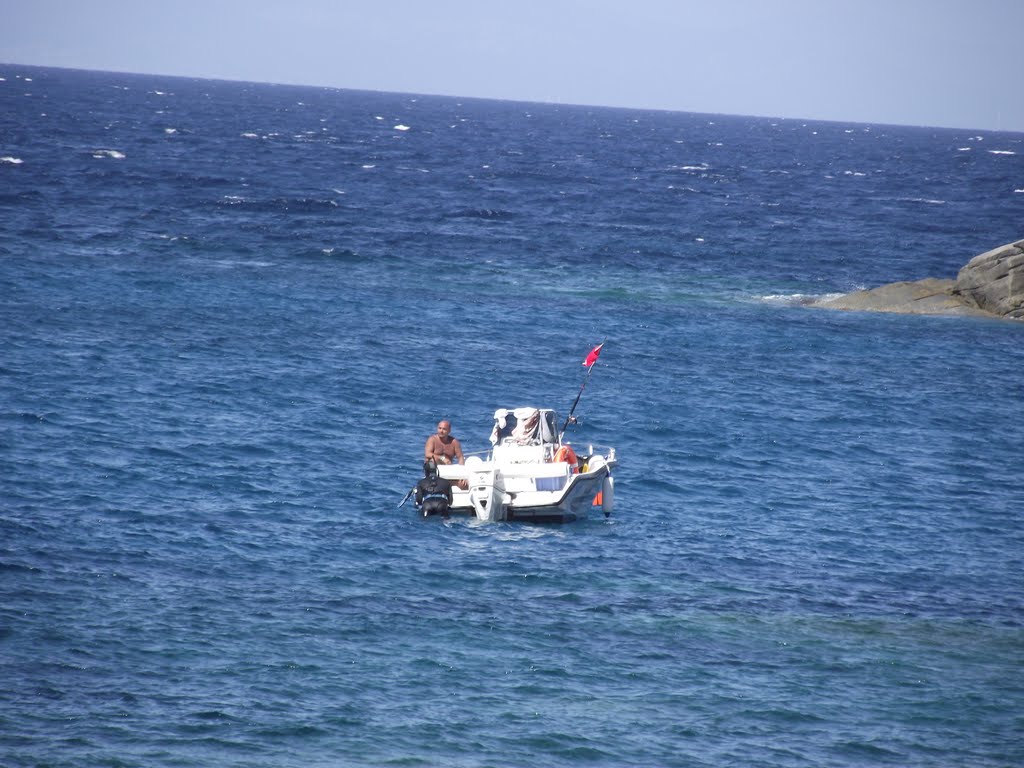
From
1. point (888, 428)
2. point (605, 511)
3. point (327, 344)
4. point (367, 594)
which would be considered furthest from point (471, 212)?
point (367, 594)

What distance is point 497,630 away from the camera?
2488 cm

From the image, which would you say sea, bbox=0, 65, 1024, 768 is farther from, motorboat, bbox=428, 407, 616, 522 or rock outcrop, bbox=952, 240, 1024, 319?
rock outcrop, bbox=952, 240, 1024, 319

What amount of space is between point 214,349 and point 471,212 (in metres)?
47.5

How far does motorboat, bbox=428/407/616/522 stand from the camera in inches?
1253

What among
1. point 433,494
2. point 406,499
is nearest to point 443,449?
point 433,494

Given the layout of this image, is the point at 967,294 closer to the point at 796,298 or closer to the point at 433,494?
the point at 796,298

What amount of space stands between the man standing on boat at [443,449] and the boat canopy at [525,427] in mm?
1171

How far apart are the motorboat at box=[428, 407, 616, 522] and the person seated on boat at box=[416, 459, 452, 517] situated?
17 centimetres

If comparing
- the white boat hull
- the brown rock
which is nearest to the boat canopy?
the white boat hull

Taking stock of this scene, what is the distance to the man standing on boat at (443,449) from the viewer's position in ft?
106

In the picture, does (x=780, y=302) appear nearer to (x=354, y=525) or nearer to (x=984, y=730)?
(x=354, y=525)

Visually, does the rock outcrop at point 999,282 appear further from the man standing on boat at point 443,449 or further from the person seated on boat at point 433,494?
the person seated on boat at point 433,494

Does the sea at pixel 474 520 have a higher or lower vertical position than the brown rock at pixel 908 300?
lower

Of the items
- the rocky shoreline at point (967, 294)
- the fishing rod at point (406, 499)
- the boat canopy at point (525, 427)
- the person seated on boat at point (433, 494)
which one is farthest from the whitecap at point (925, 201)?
the person seated on boat at point (433, 494)
